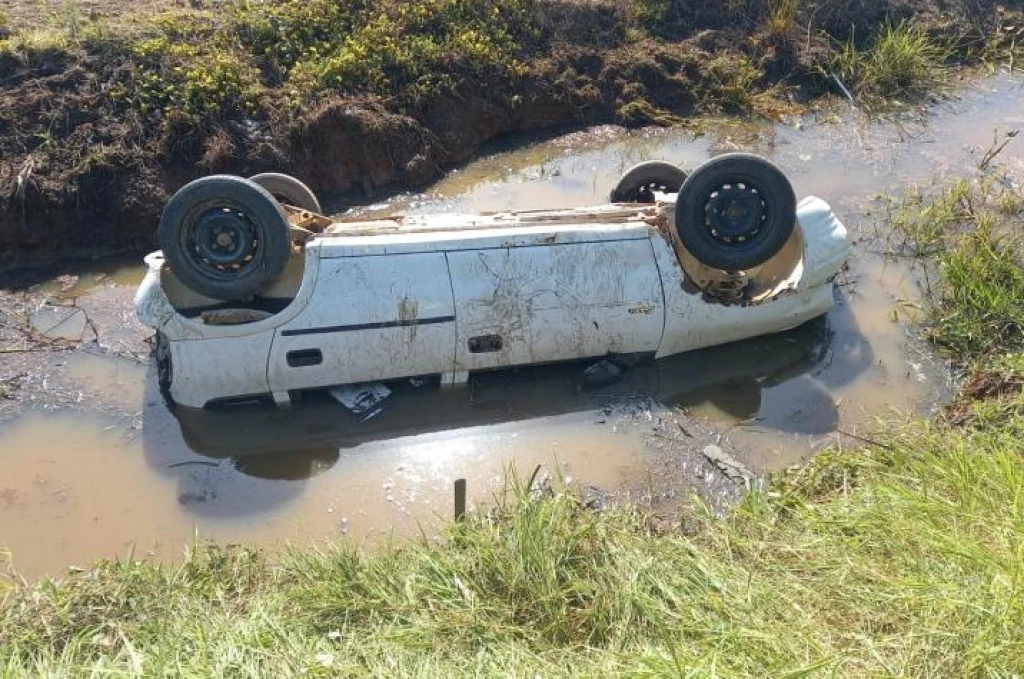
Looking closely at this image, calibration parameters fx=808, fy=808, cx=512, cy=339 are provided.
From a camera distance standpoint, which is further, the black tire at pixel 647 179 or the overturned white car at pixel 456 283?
the black tire at pixel 647 179

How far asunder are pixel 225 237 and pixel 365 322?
3.84 ft

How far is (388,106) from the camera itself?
9.25m

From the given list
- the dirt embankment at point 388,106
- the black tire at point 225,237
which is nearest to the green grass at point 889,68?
the dirt embankment at point 388,106

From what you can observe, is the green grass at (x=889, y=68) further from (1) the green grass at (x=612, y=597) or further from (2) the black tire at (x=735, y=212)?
(1) the green grass at (x=612, y=597)

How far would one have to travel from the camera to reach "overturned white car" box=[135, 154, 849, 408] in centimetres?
585

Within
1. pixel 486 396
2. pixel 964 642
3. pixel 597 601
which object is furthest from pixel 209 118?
pixel 964 642

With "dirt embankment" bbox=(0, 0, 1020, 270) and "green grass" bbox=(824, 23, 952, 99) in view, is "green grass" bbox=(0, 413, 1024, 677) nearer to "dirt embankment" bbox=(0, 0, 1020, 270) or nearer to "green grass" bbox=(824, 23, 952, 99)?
"dirt embankment" bbox=(0, 0, 1020, 270)

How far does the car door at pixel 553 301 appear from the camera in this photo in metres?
6.16

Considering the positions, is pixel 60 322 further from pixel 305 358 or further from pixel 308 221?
pixel 305 358

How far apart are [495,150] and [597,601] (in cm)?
685

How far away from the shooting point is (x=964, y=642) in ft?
12.3

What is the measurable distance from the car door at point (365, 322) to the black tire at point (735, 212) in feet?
6.61

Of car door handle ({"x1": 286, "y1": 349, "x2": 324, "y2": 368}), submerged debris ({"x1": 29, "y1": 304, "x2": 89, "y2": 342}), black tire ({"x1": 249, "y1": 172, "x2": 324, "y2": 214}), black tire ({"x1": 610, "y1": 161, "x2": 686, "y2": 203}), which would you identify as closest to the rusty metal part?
black tire ({"x1": 249, "y1": 172, "x2": 324, "y2": 214})

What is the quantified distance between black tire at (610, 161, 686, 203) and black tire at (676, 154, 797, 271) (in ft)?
3.92
